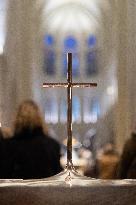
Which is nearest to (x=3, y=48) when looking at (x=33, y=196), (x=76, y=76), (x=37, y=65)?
(x=37, y=65)

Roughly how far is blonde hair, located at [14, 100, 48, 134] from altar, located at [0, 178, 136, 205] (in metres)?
0.23

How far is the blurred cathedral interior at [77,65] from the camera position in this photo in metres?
2.40

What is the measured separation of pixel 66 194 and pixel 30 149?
10.4 inches

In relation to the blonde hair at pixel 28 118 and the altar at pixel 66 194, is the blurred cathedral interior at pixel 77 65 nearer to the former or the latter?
the blonde hair at pixel 28 118

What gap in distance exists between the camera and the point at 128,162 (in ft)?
7.88

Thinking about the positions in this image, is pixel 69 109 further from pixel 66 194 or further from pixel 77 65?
pixel 66 194

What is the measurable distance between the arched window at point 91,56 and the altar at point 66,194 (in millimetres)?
427

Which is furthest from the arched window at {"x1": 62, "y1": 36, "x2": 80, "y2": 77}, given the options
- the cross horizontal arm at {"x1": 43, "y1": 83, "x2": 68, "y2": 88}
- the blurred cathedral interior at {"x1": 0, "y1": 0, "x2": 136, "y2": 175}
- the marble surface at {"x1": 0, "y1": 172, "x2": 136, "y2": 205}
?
the marble surface at {"x1": 0, "y1": 172, "x2": 136, "y2": 205}

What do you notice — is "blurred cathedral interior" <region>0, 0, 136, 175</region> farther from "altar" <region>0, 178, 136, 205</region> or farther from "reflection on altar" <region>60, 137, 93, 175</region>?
"altar" <region>0, 178, 136, 205</region>

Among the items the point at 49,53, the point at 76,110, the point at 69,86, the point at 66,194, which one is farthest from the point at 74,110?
the point at 66,194

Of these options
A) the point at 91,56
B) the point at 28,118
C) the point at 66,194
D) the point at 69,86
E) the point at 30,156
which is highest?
the point at 91,56

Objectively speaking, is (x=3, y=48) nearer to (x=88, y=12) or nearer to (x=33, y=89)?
(x=33, y=89)

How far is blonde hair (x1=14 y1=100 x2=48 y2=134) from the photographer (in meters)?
2.39

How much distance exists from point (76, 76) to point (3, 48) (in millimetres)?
285
